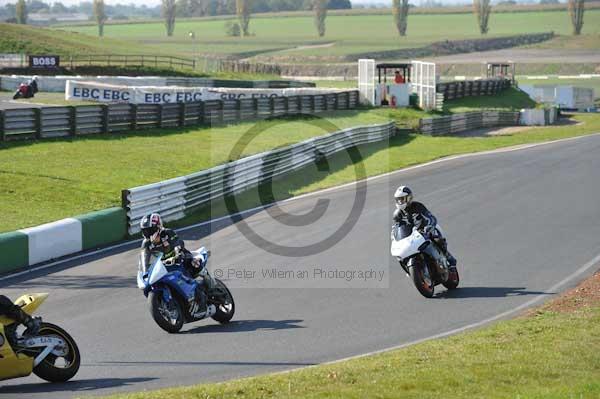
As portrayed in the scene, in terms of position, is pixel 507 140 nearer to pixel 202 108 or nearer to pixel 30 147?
pixel 202 108

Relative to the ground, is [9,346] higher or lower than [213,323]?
higher

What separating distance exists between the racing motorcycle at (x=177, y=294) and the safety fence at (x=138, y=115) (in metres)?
17.8

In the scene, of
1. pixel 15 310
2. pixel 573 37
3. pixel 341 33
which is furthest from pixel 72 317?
pixel 341 33

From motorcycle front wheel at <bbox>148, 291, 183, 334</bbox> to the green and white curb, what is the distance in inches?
203

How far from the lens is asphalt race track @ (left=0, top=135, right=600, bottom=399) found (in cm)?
1096

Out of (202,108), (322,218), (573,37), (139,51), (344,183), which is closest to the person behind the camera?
(322,218)

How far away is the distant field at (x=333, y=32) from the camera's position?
447 feet

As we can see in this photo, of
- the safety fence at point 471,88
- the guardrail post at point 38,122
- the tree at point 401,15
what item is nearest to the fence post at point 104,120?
the guardrail post at point 38,122

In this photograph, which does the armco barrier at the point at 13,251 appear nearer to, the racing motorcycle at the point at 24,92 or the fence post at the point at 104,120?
the fence post at the point at 104,120

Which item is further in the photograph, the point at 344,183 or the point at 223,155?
the point at 223,155

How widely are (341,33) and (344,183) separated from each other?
143996 mm

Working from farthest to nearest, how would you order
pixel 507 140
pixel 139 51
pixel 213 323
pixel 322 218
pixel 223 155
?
1. pixel 139 51
2. pixel 507 140
3. pixel 223 155
4. pixel 322 218
5. pixel 213 323

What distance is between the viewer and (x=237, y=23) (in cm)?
17012

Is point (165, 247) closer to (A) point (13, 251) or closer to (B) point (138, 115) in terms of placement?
(A) point (13, 251)
